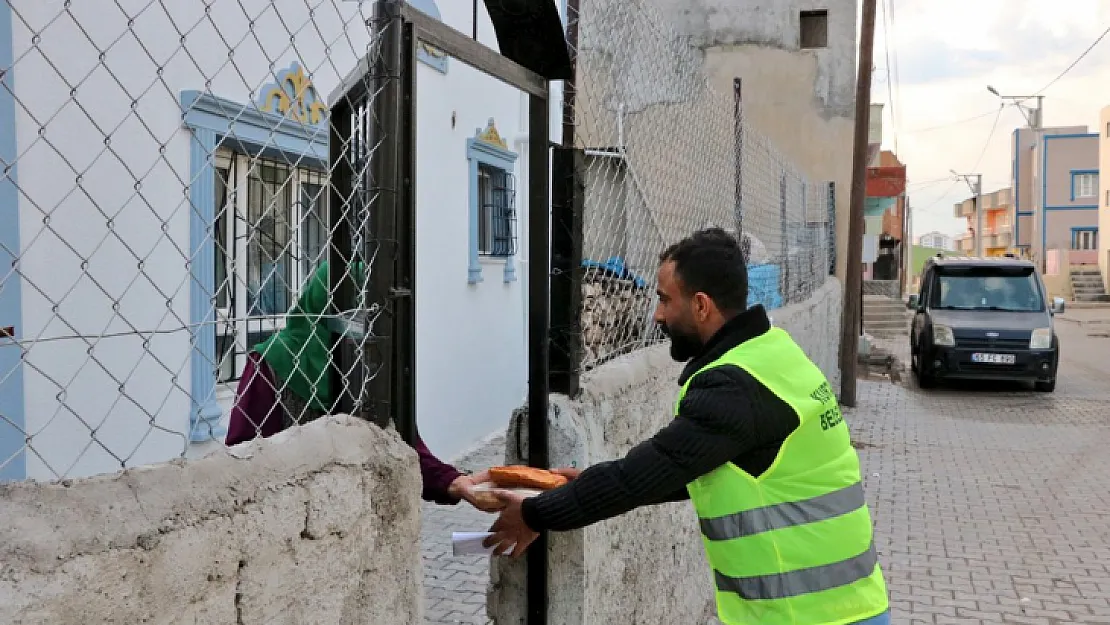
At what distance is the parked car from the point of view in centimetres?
1338

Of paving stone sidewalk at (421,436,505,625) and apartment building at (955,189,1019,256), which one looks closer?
paving stone sidewalk at (421,436,505,625)

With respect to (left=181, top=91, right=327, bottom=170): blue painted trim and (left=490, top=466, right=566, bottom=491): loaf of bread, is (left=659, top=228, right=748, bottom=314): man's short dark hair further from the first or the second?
(left=181, top=91, right=327, bottom=170): blue painted trim

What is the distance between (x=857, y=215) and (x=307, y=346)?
10924 mm

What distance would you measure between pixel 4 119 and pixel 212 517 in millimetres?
2435

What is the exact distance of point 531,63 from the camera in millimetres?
2988

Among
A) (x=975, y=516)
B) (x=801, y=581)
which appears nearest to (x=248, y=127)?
(x=801, y=581)

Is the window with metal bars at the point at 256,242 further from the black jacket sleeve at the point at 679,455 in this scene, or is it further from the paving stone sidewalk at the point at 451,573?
the black jacket sleeve at the point at 679,455

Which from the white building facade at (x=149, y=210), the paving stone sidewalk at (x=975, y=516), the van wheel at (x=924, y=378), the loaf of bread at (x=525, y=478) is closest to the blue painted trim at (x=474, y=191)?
the white building facade at (x=149, y=210)

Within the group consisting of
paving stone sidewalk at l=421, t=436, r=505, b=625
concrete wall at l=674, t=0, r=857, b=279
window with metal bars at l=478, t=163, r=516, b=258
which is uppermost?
concrete wall at l=674, t=0, r=857, b=279

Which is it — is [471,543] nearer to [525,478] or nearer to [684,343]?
[525,478]

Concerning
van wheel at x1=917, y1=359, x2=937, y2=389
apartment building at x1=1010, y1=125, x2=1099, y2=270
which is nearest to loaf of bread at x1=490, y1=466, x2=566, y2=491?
van wheel at x1=917, y1=359, x2=937, y2=389

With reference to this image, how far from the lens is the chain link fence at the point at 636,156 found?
12.9 feet

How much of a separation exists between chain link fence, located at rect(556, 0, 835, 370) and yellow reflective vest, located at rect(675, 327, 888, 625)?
1.27 meters

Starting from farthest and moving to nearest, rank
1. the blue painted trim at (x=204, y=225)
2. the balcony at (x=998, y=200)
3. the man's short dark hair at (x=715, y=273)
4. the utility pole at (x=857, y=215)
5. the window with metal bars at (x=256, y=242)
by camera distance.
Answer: the balcony at (x=998, y=200)
the utility pole at (x=857, y=215)
the window with metal bars at (x=256, y=242)
the blue painted trim at (x=204, y=225)
the man's short dark hair at (x=715, y=273)
